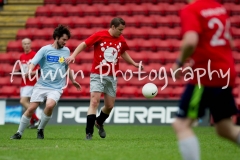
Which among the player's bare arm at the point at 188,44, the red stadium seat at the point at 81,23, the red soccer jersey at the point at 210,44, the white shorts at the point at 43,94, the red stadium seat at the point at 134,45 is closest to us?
the player's bare arm at the point at 188,44

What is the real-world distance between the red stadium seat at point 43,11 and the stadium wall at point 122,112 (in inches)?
177

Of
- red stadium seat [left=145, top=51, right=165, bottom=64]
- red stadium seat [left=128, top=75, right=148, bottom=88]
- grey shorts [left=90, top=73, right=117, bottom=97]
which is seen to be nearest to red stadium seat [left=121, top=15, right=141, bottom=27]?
red stadium seat [left=145, top=51, right=165, bottom=64]

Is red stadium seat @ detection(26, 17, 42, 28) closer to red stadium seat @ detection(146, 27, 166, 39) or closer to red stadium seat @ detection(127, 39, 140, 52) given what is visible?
red stadium seat @ detection(127, 39, 140, 52)

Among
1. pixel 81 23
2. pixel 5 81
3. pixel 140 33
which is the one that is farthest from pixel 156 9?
pixel 5 81

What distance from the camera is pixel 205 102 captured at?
5.47 meters

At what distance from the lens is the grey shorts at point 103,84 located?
32.5ft

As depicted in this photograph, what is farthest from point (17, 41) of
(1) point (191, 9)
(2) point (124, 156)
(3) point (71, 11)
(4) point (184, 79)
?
(1) point (191, 9)

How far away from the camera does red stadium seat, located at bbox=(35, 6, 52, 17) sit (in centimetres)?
1968

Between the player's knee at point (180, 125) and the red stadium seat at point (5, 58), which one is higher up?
the player's knee at point (180, 125)

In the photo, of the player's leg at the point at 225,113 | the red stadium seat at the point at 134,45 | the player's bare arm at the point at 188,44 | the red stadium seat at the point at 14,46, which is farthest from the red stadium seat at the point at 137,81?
the player's bare arm at the point at 188,44

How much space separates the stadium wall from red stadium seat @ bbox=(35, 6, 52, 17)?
450 cm

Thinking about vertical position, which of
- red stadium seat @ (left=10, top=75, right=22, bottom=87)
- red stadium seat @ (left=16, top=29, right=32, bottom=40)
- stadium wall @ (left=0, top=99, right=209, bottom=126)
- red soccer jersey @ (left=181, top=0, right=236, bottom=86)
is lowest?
stadium wall @ (left=0, top=99, right=209, bottom=126)

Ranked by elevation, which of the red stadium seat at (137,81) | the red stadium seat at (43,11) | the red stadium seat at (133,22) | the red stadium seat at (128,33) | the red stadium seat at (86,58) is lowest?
the red stadium seat at (137,81)

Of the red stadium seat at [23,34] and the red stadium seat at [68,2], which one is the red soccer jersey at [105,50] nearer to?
the red stadium seat at [23,34]
